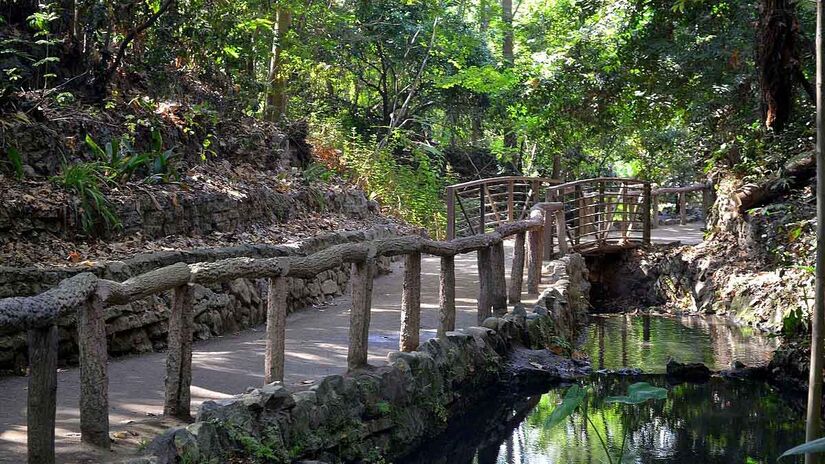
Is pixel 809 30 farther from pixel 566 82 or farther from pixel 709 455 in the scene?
pixel 709 455

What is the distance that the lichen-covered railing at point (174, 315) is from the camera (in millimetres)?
4324

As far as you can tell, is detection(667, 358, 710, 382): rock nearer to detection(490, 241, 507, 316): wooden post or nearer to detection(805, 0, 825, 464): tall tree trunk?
detection(490, 241, 507, 316): wooden post

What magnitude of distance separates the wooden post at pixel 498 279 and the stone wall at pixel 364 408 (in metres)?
0.20

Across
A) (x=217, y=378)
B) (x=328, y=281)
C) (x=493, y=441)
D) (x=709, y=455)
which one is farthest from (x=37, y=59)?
(x=709, y=455)

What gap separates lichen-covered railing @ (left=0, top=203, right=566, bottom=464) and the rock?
3.21m

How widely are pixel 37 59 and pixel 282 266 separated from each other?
6.41m

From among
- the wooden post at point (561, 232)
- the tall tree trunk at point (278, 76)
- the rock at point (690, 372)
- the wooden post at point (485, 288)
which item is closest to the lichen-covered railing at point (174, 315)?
the wooden post at point (485, 288)

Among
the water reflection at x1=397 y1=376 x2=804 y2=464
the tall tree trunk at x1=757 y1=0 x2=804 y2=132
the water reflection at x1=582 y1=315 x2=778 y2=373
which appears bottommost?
the water reflection at x1=397 y1=376 x2=804 y2=464

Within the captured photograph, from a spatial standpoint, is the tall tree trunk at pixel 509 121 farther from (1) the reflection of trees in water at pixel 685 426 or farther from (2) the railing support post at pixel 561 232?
(1) the reflection of trees in water at pixel 685 426

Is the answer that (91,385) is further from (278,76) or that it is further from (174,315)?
(278,76)

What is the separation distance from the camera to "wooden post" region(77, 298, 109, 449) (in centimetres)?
478

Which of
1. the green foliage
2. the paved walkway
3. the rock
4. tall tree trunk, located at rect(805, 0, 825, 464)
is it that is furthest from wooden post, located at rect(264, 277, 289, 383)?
the rock

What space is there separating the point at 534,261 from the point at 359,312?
6200 millimetres

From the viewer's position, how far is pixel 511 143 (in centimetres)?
2641
